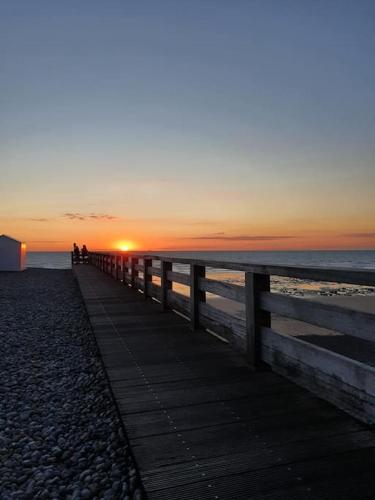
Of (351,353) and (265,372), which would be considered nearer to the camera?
(265,372)

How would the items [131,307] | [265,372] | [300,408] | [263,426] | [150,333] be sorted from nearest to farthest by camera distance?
1. [263,426]
2. [300,408]
3. [265,372]
4. [150,333]
5. [131,307]

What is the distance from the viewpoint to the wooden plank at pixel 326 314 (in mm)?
2568

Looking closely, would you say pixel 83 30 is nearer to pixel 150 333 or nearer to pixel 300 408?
pixel 150 333

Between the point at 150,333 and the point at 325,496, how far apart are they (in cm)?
456

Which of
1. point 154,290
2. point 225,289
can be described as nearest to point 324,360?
point 225,289

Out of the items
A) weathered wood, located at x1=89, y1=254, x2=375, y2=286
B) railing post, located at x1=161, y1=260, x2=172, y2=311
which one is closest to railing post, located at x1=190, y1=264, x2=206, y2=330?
weathered wood, located at x1=89, y1=254, x2=375, y2=286

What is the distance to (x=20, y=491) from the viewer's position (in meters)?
2.40

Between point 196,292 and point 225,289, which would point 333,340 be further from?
point 225,289

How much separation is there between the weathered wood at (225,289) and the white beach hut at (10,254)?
27705 millimetres

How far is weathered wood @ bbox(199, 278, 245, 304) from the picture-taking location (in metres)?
4.54

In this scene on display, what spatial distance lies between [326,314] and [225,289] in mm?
2097

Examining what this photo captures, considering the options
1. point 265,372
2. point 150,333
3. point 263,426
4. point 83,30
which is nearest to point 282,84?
point 83,30

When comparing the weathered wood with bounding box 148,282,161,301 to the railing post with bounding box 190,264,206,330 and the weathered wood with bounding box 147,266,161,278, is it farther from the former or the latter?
the railing post with bounding box 190,264,206,330

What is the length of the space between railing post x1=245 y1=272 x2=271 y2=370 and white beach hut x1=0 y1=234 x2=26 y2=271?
29.5 meters
